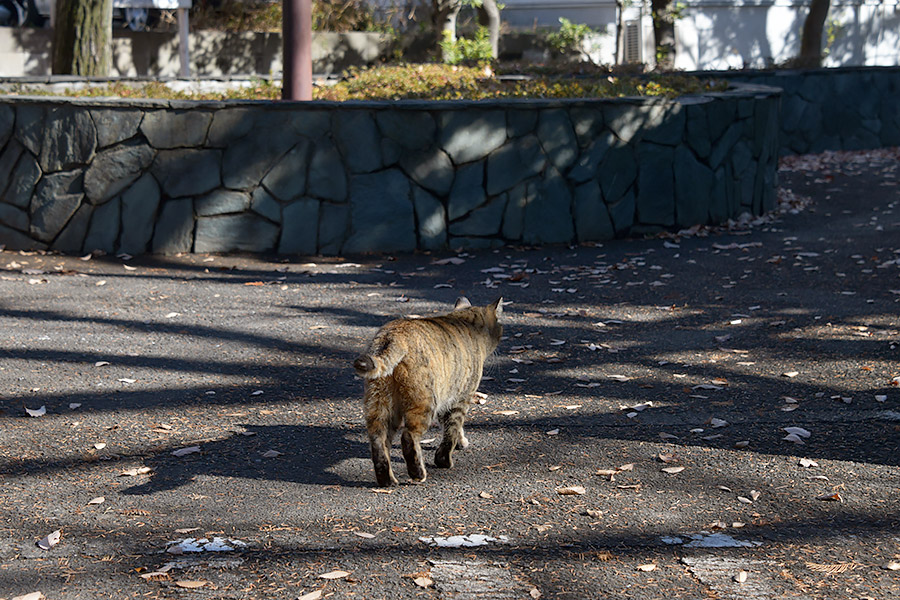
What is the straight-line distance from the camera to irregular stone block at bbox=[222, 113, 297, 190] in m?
10.0

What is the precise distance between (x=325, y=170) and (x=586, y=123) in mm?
2744

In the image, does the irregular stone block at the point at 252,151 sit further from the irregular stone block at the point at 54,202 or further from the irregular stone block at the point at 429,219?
the irregular stone block at the point at 54,202

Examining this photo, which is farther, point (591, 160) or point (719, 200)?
point (719, 200)

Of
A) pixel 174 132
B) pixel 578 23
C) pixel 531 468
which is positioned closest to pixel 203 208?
pixel 174 132

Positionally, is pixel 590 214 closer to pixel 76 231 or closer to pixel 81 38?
pixel 76 231

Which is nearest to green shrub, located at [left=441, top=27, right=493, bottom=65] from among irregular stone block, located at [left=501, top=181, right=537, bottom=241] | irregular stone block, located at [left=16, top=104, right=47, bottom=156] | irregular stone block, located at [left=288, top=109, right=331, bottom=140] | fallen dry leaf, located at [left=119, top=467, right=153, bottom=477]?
irregular stone block, located at [left=501, top=181, right=537, bottom=241]

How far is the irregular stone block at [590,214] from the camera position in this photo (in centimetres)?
1080

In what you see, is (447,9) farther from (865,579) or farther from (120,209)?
(865,579)

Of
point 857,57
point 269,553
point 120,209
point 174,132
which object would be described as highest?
point 857,57

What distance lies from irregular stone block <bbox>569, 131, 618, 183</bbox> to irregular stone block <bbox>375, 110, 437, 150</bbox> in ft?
5.14

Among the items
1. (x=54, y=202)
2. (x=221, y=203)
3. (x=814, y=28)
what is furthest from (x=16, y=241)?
(x=814, y=28)

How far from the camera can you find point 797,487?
15.4 feet

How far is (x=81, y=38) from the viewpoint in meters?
14.0

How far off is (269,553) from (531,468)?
147 centimetres
